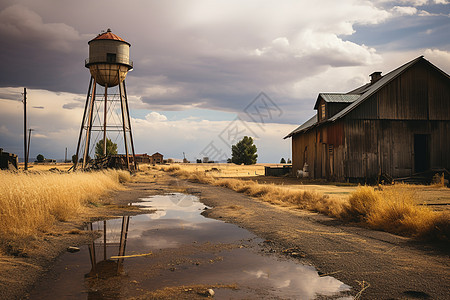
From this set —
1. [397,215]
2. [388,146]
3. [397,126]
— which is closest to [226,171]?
[388,146]

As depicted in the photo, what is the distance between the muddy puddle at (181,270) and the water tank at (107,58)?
2418cm

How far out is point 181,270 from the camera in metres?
4.89

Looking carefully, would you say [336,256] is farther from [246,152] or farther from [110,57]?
[246,152]

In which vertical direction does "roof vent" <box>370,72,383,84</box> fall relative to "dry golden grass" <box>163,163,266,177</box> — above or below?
above

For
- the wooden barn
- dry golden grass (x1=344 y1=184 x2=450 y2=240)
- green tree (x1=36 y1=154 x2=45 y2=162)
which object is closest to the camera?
dry golden grass (x1=344 y1=184 x2=450 y2=240)

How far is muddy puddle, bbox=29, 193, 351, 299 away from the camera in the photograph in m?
4.05

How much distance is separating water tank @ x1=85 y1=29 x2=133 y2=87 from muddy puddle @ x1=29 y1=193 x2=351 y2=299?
79.3 ft

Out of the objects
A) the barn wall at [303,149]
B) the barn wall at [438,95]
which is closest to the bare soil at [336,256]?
the barn wall at [438,95]

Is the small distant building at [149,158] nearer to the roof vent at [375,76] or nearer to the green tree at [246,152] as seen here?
the green tree at [246,152]

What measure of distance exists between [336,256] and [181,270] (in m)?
2.73

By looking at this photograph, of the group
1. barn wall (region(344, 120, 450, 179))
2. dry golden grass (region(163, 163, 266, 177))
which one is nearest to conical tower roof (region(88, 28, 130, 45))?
dry golden grass (region(163, 163, 266, 177))

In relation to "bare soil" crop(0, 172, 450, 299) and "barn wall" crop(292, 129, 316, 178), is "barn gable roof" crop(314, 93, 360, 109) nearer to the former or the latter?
"barn wall" crop(292, 129, 316, 178)

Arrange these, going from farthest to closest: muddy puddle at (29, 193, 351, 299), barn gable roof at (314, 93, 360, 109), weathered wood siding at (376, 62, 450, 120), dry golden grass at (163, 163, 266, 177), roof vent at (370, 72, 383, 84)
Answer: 1. dry golden grass at (163, 163, 266, 177)
2. roof vent at (370, 72, 383, 84)
3. barn gable roof at (314, 93, 360, 109)
4. weathered wood siding at (376, 62, 450, 120)
5. muddy puddle at (29, 193, 351, 299)

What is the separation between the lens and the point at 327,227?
8.21m
